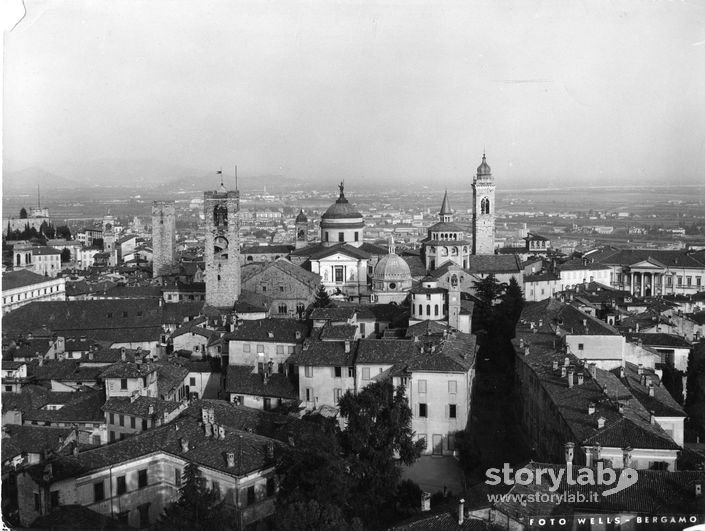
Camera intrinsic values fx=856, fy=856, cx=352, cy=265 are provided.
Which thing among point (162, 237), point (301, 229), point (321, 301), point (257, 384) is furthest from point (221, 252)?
point (162, 237)

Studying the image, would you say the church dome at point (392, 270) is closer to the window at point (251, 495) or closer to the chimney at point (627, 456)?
the window at point (251, 495)

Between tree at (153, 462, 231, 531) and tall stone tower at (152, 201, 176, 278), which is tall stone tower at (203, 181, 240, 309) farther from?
tree at (153, 462, 231, 531)

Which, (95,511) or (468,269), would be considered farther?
(468,269)

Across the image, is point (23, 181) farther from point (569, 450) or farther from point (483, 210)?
point (569, 450)

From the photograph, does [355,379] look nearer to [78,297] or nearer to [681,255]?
[78,297]

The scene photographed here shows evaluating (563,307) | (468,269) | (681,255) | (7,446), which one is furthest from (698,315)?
(7,446)
